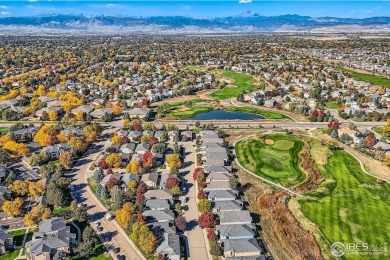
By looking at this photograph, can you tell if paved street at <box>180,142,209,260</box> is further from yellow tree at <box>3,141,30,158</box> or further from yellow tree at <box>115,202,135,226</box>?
yellow tree at <box>3,141,30,158</box>

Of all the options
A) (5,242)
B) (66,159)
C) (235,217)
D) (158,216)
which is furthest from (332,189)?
(5,242)

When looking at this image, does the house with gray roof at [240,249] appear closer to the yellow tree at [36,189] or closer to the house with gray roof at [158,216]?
the house with gray roof at [158,216]

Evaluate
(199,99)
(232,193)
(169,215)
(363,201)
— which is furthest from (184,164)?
(199,99)

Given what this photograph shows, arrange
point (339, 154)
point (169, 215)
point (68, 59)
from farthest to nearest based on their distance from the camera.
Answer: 1. point (68, 59)
2. point (339, 154)
3. point (169, 215)

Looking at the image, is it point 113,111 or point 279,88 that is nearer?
point 113,111

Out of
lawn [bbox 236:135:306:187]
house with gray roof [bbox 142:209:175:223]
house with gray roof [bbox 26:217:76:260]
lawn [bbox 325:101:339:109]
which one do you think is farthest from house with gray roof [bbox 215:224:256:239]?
lawn [bbox 325:101:339:109]

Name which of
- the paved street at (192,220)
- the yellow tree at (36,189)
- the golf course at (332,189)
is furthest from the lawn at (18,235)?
the golf course at (332,189)

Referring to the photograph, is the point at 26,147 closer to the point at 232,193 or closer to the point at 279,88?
A: the point at 232,193
